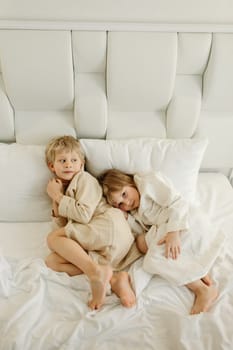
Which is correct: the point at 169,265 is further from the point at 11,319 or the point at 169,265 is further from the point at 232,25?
the point at 232,25

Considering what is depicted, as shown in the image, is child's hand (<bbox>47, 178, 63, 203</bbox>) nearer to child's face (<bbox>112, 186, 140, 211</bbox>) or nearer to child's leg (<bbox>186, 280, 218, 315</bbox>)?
child's face (<bbox>112, 186, 140, 211</bbox>)

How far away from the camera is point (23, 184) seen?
1.36 meters

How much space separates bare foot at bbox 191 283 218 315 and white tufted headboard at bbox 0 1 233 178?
26.1 inches

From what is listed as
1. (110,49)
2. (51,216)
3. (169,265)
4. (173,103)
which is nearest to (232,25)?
(173,103)

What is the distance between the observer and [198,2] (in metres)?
1.22

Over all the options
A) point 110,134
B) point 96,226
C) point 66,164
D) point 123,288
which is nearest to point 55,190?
point 66,164

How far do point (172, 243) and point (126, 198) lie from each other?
25 centimetres

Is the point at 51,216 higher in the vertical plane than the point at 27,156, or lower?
lower

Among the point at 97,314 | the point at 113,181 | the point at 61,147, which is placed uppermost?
the point at 61,147

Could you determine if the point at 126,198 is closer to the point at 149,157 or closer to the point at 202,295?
the point at 149,157

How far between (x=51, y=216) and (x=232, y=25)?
102 centimetres

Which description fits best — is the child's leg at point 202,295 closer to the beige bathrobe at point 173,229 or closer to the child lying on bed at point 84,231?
the beige bathrobe at point 173,229

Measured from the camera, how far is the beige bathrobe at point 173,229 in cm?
112

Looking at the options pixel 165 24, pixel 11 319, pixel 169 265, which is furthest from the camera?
pixel 165 24
